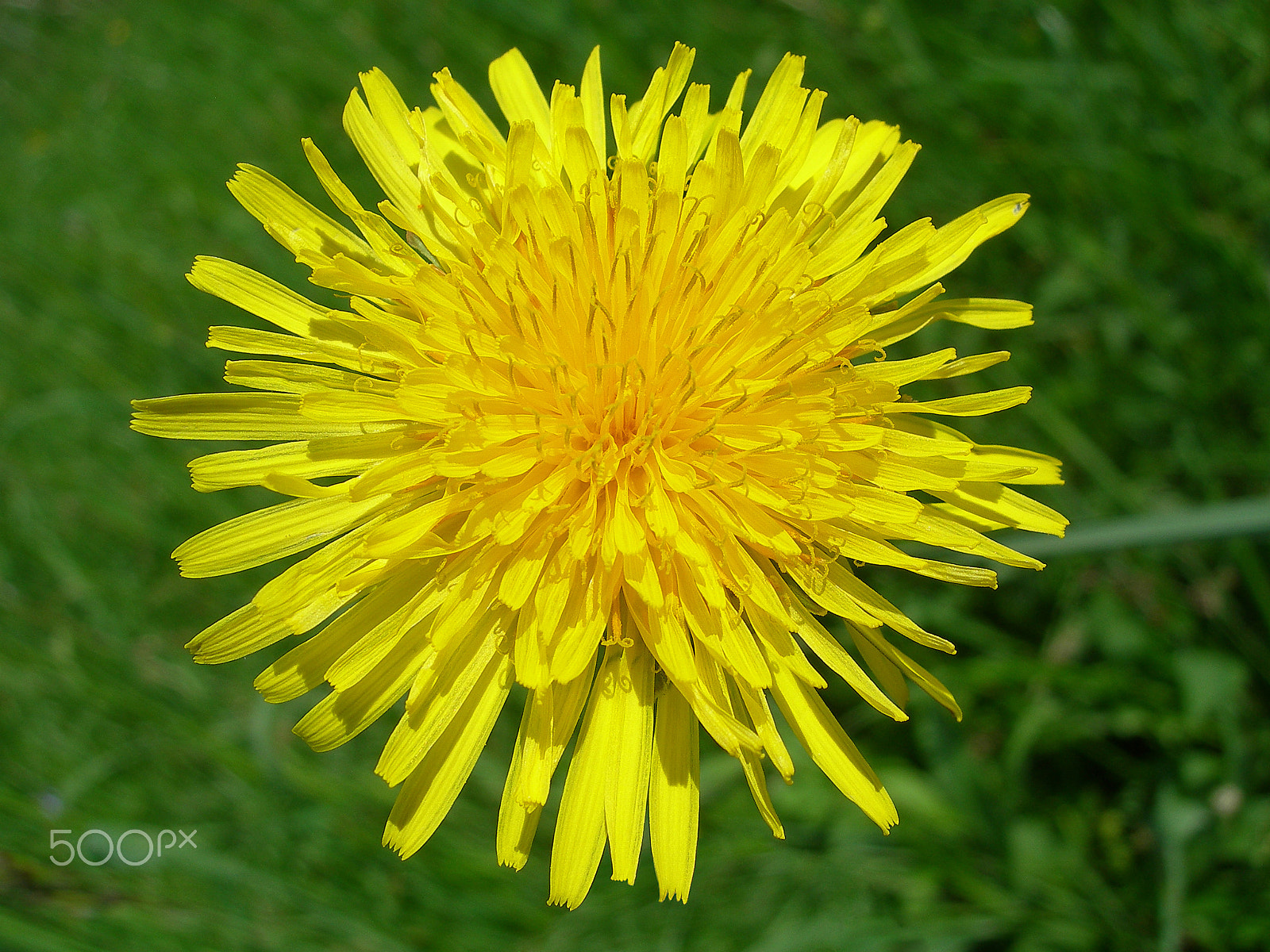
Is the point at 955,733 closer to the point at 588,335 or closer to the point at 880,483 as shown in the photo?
the point at 880,483

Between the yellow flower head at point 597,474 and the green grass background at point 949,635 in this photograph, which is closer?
the yellow flower head at point 597,474

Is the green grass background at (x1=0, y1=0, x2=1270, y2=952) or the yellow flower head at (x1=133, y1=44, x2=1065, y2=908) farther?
the green grass background at (x1=0, y1=0, x2=1270, y2=952)

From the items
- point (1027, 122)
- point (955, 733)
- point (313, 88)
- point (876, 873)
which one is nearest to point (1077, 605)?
point (955, 733)

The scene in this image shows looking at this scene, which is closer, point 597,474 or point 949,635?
point 597,474
